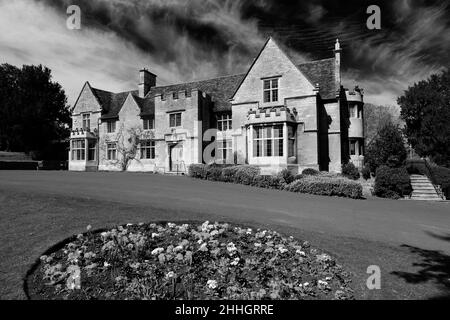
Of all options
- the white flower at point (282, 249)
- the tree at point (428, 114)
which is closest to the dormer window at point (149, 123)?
the white flower at point (282, 249)

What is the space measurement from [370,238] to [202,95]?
84.3 feet

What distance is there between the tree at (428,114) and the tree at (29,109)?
5512 centimetres

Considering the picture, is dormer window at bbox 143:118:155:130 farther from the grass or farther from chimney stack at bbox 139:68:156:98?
the grass

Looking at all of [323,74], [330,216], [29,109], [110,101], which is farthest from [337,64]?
[29,109]

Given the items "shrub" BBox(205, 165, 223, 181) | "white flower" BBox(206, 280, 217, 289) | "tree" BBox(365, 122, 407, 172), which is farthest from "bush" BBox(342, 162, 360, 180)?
"white flower" BBox(206, 280, 217, 289)

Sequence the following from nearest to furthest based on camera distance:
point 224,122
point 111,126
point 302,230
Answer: point 302,230 → point 224,122 → point 111,126

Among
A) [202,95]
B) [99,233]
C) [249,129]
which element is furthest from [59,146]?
[99,233]

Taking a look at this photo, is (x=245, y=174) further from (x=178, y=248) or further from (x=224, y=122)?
(x=178, y=248)

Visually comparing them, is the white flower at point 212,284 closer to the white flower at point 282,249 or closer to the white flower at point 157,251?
the white flower at point 157,251

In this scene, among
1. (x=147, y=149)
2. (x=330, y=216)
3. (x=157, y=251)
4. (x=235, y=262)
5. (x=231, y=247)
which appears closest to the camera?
(x=235, y=262)

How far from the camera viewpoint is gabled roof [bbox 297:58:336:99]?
27.2 meters


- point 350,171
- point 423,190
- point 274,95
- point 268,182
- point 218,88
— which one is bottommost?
point 423,190

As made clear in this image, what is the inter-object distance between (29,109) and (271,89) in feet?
126

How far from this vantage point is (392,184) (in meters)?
20.1
